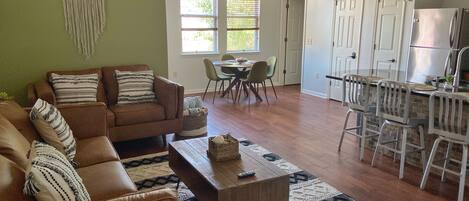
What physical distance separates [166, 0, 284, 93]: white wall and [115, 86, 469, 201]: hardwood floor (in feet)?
2.96

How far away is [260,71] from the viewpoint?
6203mm

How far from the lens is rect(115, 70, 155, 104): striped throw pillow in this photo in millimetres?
4070

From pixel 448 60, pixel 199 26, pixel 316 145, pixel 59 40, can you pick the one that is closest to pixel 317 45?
pixel 199 26

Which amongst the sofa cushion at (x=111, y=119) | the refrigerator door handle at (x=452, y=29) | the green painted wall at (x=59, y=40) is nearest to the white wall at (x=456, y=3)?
the refrigerator door handle at (x=452, y=29)

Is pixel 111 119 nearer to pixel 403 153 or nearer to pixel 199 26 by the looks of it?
pixel 403 153

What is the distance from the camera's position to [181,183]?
10.1 feet

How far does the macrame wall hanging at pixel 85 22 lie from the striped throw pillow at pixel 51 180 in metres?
→ 2.62

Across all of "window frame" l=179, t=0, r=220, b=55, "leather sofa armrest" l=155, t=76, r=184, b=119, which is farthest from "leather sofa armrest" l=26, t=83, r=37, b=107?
"window frame" l=179, t=0, r=220, b=55

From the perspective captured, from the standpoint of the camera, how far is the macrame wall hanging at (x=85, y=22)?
409 centimetres

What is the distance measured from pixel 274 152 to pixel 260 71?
8.26ft

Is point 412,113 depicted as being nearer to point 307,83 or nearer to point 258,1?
point 307,83

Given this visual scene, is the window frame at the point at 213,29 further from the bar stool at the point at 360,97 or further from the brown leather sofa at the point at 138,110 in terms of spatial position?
the bar stool at the point at 360,97

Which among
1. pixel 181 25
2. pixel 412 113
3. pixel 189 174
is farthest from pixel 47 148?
pixel 181 25

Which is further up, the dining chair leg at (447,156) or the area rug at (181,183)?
the dining chair leg at (447,156)
